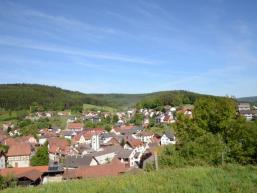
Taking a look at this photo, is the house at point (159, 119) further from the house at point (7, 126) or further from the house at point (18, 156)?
the house at point (18, 156)

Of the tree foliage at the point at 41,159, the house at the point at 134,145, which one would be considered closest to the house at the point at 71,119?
the house at the point at 134,145

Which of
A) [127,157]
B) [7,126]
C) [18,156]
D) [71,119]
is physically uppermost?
[71,119]

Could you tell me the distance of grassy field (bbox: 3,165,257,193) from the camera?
8.24m

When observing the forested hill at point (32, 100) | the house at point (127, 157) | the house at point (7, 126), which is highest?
the forested hill at point (32, 100)

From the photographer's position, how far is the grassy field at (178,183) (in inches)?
324

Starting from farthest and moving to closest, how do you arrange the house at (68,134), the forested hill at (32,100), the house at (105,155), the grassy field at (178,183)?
1. the forested hill at (32,100)
2. the house at (68,134)
3. the house at (105,155)
4. the grassy field at (178,183)

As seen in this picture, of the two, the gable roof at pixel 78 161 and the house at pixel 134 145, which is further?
the house at pixel 134 145

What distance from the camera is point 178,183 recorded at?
9.06 meters

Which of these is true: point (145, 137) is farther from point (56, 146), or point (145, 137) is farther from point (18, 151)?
point (18, 151)

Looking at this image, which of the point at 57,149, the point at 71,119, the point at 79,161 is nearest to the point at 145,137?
the point at 57,149

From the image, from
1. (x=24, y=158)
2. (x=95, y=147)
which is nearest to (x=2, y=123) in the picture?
(x=95, y=147)

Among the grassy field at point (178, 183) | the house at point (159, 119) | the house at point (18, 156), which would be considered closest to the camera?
the grassy field at point (178, 183)

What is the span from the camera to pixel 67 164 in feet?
152

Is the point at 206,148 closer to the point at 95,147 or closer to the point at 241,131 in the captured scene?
the point at 241,131
